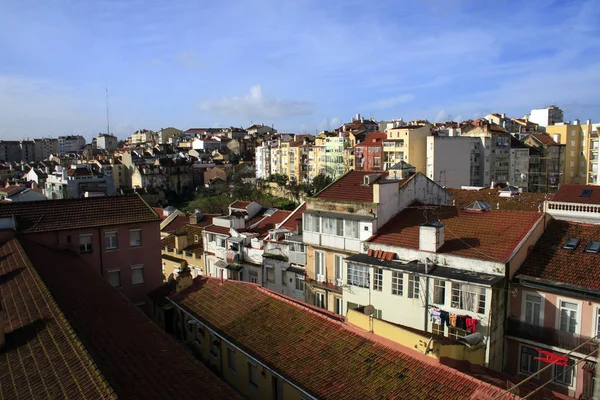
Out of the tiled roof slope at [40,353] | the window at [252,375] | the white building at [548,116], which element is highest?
the white building at [548,116]

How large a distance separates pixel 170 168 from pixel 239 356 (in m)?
90.7

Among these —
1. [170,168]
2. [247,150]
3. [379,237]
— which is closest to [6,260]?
[379,237]

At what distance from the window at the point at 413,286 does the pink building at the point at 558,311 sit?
3.27 metres

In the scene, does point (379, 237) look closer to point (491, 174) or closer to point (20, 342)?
point (20, 342)

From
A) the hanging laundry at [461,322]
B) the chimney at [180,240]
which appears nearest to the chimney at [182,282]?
the hanging laundry at [461,322]

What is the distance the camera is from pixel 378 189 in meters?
22.6

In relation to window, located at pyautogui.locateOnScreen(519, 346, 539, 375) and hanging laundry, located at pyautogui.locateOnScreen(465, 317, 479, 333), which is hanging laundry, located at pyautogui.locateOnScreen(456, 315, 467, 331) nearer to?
hanging laundry, located at pyautogui.locateOnScreen(465, 317, 479, 333)

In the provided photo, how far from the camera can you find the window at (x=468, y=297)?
17.0 metres

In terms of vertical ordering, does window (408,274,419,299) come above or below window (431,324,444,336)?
above

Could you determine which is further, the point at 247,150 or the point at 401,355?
the point at 247,150

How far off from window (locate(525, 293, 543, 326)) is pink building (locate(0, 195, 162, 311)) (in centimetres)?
1856

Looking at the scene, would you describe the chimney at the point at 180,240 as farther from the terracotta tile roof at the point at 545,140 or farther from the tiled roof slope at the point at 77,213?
the terracotta tile roof at the point at 545,140

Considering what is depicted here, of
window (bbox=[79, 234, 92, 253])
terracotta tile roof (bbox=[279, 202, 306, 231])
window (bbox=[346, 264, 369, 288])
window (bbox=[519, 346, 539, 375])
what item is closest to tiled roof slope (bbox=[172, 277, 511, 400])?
window (bbox=[346, 264, 369, 288])

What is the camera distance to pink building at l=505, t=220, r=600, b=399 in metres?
15.6
